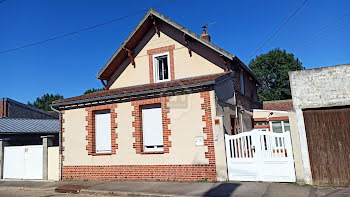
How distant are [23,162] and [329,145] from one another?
12.5 m

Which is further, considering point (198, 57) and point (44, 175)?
→ point (198, 57)

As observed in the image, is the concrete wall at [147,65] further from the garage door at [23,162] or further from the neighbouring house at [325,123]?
A: the garage door at [23,162]

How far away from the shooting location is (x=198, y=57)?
467 inches

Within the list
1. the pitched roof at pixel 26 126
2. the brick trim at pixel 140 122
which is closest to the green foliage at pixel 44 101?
the pitched roof at pixel 26 126

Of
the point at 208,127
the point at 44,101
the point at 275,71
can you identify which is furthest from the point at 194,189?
the point at 44,101

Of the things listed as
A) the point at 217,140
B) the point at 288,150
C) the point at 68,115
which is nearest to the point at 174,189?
the point at 217,140

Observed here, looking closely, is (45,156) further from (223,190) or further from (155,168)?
(223,190)

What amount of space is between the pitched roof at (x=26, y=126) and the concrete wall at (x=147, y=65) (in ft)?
20.6

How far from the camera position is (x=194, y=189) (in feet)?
24.1

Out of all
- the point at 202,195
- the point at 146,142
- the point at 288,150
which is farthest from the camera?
the point at 146,142

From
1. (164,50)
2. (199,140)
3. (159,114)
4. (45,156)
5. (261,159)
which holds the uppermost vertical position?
(164,50)

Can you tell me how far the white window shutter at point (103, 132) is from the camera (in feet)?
33.5

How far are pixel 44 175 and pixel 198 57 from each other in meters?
8.83

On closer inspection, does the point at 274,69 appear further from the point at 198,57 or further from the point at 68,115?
the point at 68,115
